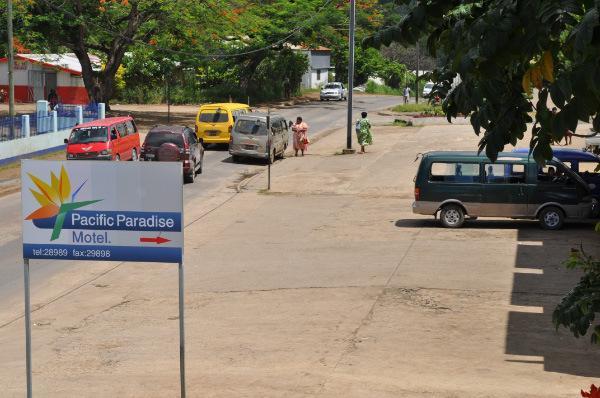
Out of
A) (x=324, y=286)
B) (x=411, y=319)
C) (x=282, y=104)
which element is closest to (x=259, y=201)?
(x=324, y=286)

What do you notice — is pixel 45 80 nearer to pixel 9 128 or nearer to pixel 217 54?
pixel 217 54

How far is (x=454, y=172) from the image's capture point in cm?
2400

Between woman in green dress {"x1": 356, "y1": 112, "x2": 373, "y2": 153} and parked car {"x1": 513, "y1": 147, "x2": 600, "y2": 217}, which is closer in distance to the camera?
parked car {"x1": 513, "y1": 147, "x2": 600, "y2": 217}

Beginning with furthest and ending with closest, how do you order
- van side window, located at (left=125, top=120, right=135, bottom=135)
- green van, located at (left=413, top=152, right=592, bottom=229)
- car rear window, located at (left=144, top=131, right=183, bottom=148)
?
van side window, located at (left=125, top=120, right=135, bottom=135) → car rear window, located at (left=144, top=131, right=183, bottom=148) → green van, located at (left=413, top=152, right=592, bottom=229)

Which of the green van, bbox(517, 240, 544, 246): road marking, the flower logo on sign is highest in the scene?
the flower logo on sign

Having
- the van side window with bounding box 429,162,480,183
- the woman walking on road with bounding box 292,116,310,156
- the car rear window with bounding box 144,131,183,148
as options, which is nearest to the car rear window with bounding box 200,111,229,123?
the woman walking on road with bounding box 292,116,310,156

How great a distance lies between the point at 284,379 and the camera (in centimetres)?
1237

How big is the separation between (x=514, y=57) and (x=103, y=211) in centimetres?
508

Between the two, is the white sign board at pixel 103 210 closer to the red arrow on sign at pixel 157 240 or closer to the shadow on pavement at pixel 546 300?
the red arrow on sign at pixel 157 240

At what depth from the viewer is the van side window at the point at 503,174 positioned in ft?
78.2

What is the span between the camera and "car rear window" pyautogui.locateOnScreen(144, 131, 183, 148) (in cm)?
3152

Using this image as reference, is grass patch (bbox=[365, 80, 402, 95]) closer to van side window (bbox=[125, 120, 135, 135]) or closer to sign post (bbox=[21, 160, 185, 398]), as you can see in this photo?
van side window (bbox=[125, 120, 135, 135])

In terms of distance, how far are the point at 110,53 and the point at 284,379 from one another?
40748mm

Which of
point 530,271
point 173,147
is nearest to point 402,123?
point 173,147
